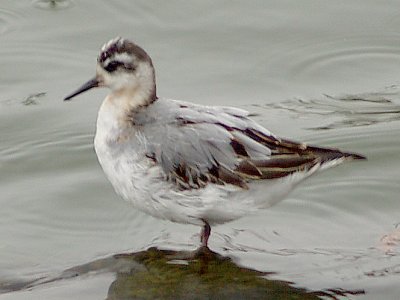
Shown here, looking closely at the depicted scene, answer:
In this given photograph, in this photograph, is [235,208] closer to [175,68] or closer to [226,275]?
A: [226,275]

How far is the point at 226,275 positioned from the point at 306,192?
1693mm

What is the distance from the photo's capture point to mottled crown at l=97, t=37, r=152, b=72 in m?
8.54

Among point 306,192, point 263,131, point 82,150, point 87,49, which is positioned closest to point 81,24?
point 87,49

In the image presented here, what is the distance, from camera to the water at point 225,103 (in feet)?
27.7

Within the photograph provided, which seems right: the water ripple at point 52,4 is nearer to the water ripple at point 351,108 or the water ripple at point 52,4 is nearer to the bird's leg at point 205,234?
the water ripple at point 351,108

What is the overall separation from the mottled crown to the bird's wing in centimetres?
70

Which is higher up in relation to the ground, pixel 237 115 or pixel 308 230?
pixel 237 115

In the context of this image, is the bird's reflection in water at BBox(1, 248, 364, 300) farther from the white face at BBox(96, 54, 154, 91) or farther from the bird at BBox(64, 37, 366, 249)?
the white face at BBox(96, 54, 154, 91)

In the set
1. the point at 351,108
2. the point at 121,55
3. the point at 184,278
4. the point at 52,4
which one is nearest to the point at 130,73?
the point at 121,55

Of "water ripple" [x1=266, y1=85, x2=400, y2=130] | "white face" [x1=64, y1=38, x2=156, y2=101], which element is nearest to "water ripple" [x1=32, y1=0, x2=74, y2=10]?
"water ripple" [x1=266, y1=85, x2=400, y2=130]

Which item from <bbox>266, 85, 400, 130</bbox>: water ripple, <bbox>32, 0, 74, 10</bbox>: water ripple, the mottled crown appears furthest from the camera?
<bbox>32, 0, 74, 10</bbox>: water ripple

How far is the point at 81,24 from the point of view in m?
12.5

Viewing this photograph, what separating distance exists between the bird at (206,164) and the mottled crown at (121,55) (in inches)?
21.6

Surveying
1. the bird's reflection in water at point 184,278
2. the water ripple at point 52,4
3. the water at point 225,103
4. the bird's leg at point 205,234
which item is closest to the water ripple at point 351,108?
the water at point 225,103
